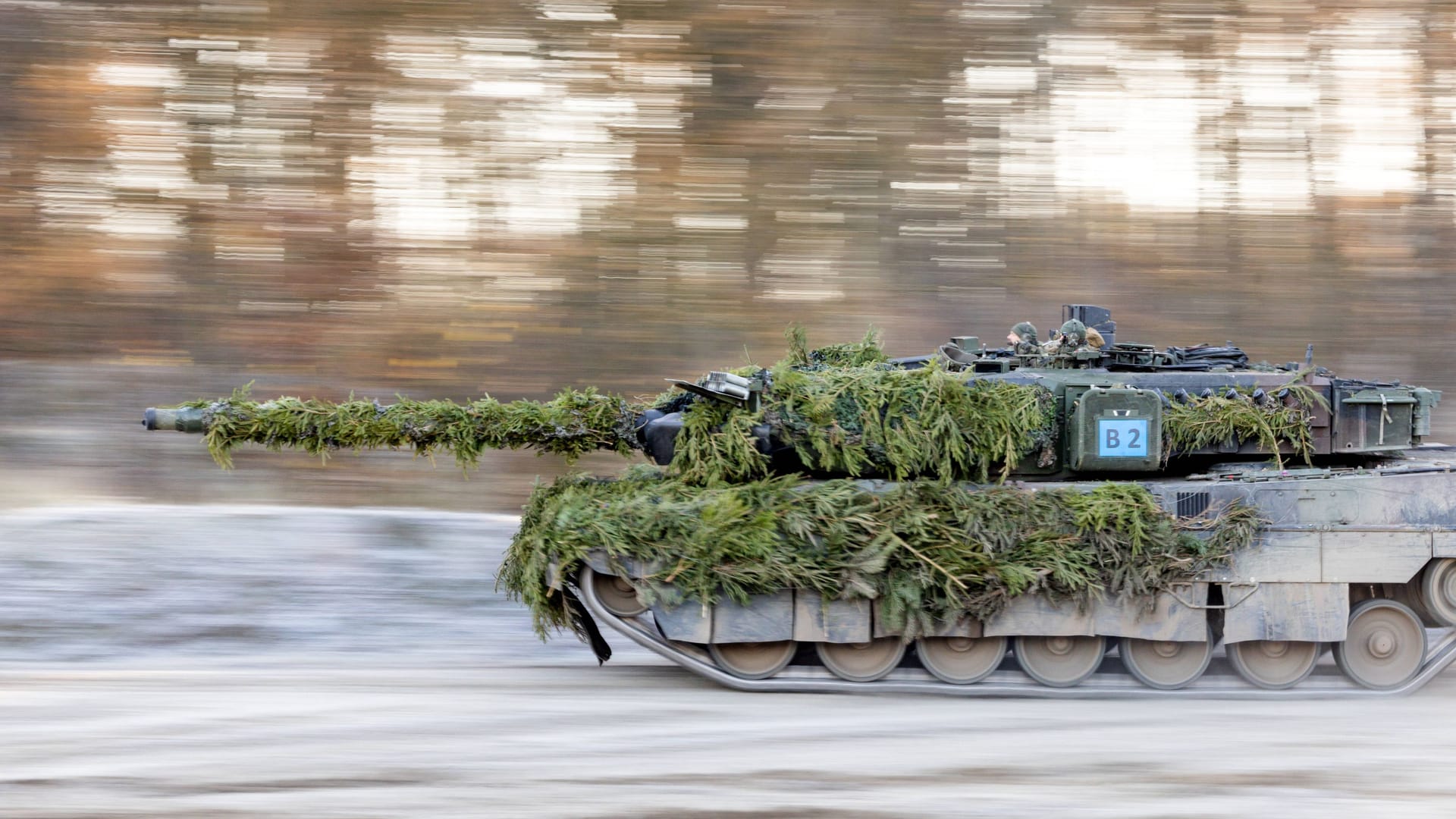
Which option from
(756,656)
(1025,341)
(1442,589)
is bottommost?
(756,656)

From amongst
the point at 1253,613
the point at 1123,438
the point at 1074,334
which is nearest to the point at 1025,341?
the point at 1074,334

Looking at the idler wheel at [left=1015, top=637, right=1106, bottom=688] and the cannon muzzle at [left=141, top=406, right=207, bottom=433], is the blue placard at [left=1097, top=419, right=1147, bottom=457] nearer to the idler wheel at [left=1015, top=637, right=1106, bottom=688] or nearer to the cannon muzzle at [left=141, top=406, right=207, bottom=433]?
the idler wheel at [left=1015, top=637, right=1106, bottom=688]

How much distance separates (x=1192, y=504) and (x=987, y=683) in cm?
192

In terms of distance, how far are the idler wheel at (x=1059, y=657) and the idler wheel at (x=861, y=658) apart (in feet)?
2.91

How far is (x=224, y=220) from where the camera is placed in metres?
16.6

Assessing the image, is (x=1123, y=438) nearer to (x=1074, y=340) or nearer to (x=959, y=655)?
(x=1074, y=340)

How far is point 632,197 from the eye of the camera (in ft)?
56.2

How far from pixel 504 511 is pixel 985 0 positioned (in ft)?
31.5

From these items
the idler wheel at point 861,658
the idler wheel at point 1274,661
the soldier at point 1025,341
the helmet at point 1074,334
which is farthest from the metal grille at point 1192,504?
the idler wheel at point 861,658

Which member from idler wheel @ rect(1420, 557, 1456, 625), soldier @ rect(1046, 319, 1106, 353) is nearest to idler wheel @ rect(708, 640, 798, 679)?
soldier @ rect(1046, 319, 1106, 353)

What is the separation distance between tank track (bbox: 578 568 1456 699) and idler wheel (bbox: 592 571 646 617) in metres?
0.06

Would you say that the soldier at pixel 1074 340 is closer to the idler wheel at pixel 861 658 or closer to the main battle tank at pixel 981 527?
the main battle tank at pixel 981 527

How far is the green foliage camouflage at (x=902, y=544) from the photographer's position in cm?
876

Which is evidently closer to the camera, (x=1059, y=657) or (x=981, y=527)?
(x=981, y=527)
